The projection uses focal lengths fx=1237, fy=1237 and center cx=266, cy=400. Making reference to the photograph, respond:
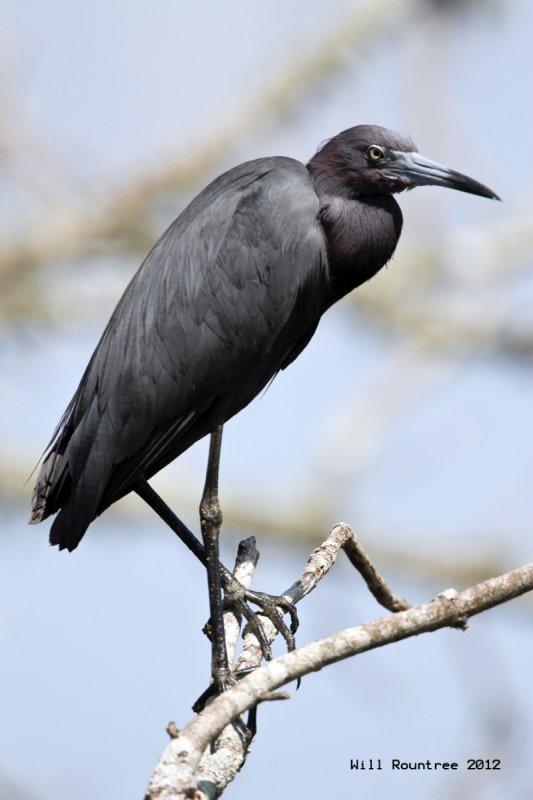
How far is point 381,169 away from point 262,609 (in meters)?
1.69

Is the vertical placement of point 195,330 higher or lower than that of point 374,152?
lower

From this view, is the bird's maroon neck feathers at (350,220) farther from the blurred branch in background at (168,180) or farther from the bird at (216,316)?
the blurred branch in background at (168,180)

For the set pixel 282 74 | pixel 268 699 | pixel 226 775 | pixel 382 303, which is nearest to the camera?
pixel 268 699

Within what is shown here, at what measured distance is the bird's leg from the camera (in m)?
4.21

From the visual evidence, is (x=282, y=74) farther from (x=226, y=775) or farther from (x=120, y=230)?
(x=226, y=775)

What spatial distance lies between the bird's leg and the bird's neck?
29.6 inches

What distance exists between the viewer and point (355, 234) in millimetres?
4551

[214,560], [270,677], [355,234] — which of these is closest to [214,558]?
[214,560]

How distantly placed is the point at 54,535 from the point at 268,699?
166 centimetres

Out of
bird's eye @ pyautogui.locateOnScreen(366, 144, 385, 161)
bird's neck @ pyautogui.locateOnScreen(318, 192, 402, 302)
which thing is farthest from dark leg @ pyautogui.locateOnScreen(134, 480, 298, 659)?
bird's eye @ pyautogui.locateOnScreen(366, 144, 385, 161)

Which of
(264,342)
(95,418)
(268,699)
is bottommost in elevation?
(268,699)

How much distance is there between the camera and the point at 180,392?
4.45 metres

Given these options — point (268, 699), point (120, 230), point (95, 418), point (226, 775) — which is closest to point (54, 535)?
point (95, 418)

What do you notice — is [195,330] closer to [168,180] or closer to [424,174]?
[424,174]
